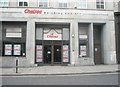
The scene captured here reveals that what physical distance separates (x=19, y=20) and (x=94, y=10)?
8.68 meters

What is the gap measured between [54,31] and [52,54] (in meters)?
2.72

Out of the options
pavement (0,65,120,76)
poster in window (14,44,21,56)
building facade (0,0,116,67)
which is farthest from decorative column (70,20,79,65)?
poster in window (14,44,21,56)

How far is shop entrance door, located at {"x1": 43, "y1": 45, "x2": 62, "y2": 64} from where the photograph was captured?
27.2 meters

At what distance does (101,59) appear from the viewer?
1146 inches

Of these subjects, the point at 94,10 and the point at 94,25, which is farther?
the point at 94,25

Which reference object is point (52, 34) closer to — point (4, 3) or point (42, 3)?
point (42, 3)

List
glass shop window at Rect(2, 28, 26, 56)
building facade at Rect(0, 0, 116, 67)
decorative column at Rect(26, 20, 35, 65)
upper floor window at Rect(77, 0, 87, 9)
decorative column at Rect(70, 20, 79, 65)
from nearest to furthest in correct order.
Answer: decorative column at Rect(26, 20, 35, 65) < building facade at Rect(0, 0, 116, 67) < decorative column at Rect(70, 20, 79, 65) < glass shop window at Rect(2, 28, 26, 56) < upper floor window at Rect(77, 0, 87, 9)

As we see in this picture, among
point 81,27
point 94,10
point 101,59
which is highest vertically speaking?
point 94,10

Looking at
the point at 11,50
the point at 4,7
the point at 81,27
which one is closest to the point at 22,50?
the point at 11,50

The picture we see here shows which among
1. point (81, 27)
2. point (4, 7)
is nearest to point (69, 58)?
point (81, 27)

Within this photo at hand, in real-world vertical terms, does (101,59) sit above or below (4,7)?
below

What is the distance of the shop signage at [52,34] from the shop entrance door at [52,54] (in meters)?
0.95

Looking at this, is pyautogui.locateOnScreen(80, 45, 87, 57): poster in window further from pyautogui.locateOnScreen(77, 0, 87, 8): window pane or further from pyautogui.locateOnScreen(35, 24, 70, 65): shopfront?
pyautogui.locateOnScreen(77, 0, 87, 8): window pane

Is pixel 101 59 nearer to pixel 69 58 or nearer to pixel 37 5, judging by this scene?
pixel 69 58
